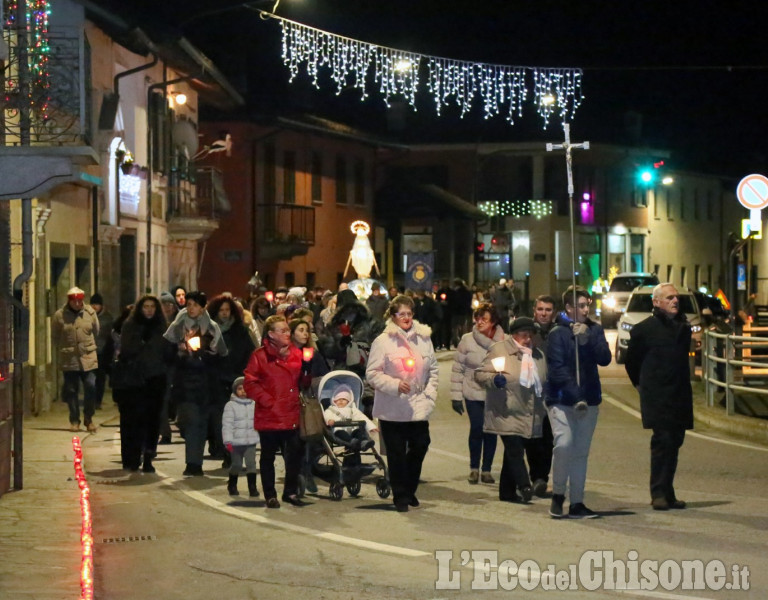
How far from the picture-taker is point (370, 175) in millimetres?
60188

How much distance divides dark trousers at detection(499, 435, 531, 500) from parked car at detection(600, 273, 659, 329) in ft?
117

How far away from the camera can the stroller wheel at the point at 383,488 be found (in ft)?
42.2

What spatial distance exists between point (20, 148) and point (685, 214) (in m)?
72.7

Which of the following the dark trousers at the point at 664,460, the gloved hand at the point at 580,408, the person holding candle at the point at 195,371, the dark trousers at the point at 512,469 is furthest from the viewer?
the person holding candle at the point at 195,371

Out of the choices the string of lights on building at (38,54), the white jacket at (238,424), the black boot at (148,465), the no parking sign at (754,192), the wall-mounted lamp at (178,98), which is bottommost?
the black boot at (148,465)

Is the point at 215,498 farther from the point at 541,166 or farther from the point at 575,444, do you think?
the point at 541,166

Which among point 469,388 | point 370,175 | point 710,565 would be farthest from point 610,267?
point 710,565

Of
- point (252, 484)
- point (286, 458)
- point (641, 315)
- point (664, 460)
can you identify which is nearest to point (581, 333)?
point (664, 460)

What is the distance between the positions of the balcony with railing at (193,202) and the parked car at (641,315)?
1075cm

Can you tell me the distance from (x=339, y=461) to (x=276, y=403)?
1.03 m

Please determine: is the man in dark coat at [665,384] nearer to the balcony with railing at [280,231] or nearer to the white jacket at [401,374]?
the white jacket at [401,374]

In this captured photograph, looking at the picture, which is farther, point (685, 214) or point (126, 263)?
point (685, 214)

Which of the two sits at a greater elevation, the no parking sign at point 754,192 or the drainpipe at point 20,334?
the no parking sign at point 754,192

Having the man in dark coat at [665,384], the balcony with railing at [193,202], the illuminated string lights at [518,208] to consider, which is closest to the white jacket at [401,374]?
the man in dark coat at [665,384]
